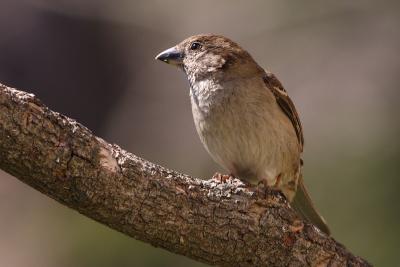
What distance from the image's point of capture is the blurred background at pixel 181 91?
8203 millimetres

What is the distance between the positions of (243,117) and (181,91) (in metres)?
6.65

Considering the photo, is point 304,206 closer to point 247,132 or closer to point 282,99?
point 282,99

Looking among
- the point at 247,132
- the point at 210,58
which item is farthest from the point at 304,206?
the point at 210,58

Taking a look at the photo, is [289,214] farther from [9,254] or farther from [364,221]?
[9,254]

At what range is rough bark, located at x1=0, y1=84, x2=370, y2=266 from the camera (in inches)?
148

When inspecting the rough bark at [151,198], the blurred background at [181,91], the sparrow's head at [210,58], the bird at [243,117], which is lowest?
the rough bark at [151,198]

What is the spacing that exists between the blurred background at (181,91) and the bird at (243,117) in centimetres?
198

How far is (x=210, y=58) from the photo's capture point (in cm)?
598

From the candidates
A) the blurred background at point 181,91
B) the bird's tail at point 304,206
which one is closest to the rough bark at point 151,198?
the bird's tail at point 304,206

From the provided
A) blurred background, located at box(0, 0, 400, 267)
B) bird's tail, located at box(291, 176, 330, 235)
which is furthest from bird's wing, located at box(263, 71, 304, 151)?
blurred background, located at box(0, 0, 400, 267)

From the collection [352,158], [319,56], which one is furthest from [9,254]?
[319,56]

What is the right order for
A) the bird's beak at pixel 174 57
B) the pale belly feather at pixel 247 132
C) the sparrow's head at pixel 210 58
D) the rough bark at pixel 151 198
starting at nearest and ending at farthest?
the rough bark at pixel 151 198 → the pale belly feather at pixel 247 132 → the sparrow's head at pixel 210 58 → the bird's beak at pixel 174 57

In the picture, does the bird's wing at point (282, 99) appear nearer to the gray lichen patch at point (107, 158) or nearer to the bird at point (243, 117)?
the bird at point (243, 117)

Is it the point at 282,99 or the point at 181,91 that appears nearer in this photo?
the point at 282,99
